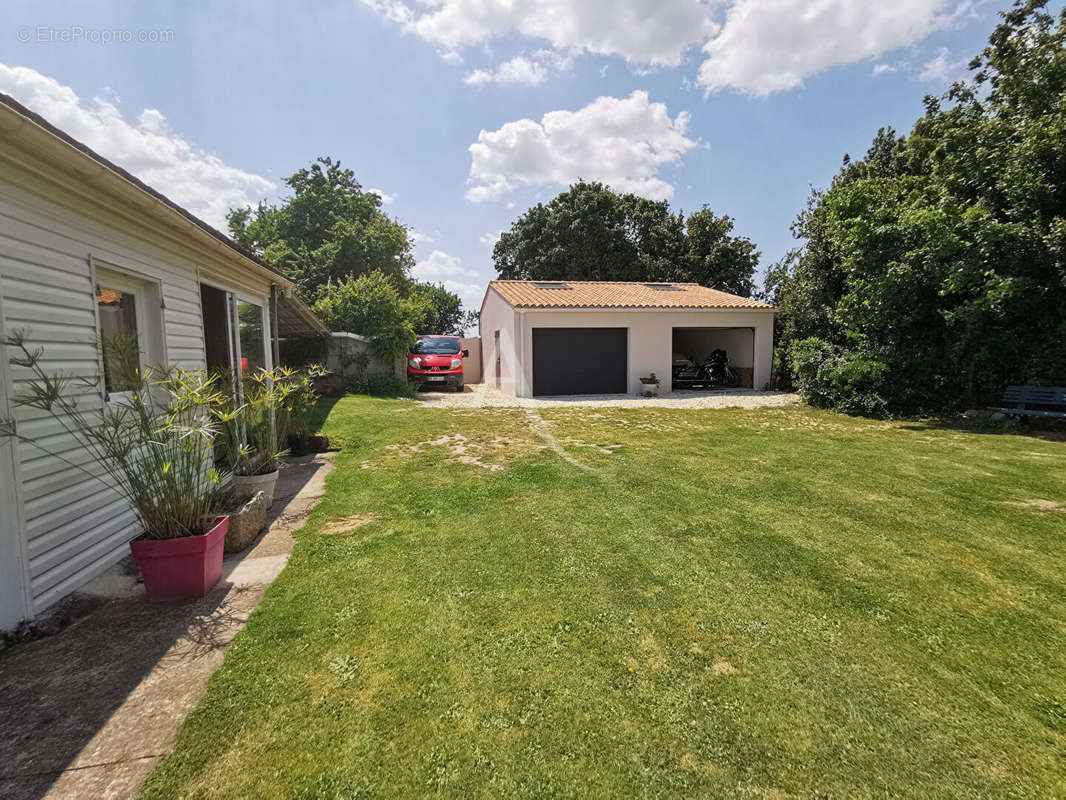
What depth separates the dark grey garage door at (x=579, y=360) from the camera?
14.5 meters

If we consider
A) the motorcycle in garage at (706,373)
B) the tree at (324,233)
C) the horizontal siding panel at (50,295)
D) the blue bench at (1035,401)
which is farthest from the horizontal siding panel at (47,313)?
the tree at (324,233)

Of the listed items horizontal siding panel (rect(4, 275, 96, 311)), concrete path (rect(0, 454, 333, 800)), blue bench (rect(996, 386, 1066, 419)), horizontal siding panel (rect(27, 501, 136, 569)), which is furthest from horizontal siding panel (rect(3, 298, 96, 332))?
blue bench (rect(996, 386, 1066, 419))

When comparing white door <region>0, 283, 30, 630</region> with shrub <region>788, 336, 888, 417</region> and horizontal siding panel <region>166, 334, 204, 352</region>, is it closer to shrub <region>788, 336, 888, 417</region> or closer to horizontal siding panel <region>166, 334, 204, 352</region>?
horizontal siding panel <region>166, 334, 204, 352</region>

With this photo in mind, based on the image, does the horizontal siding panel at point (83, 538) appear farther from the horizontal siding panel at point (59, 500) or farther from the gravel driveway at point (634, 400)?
the gravel driveway at point (634, 400)

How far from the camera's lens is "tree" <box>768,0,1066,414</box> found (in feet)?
26.4

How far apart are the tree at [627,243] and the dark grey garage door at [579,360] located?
1232cm

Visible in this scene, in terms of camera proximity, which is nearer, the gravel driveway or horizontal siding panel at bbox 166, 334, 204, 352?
horizontal siding panel at bbox 166, 334, 204, 352

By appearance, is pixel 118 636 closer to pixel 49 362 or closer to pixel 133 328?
pixel 49 362

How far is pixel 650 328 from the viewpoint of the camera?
1489 cm

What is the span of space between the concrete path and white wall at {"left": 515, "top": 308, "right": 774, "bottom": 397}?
11.5 metres

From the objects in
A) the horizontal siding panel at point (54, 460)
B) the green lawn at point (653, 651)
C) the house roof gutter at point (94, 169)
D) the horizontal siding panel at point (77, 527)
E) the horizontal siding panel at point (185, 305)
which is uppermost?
the house roof gutter at point (94, 169)

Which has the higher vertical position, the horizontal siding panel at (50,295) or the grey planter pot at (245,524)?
the horizontal siding panel at (50,295)

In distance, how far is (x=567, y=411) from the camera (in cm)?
1112

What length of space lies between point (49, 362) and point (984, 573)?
6.09 m
